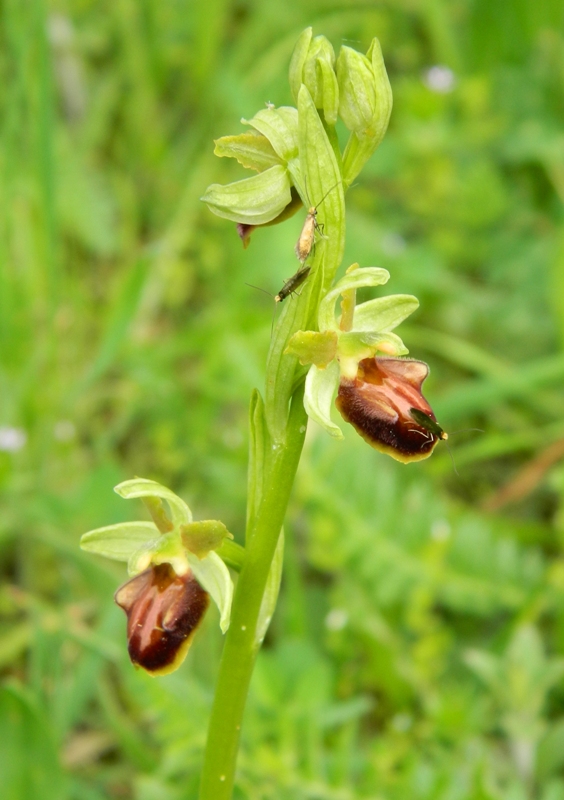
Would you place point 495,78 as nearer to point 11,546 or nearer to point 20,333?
point 20,333

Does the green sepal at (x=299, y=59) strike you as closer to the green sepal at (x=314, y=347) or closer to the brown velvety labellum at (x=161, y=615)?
the green sepal at (x=314, y=347)

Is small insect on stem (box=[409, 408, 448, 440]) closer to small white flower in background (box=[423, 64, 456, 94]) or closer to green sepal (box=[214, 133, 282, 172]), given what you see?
green sepal (box=[214, 133, 282, 172])

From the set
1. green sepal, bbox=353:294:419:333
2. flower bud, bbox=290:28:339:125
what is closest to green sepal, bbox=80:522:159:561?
green sepal, bbox=353:294:419:333

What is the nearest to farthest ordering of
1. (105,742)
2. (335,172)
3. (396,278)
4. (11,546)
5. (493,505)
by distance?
(335,172) → (105,742) → (11,546) → (493,505) → (396,278)

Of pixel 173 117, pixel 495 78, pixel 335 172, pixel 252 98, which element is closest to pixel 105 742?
pixel 335 172

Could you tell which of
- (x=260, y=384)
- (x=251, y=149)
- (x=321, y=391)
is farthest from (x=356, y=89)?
(x=260, y=384)

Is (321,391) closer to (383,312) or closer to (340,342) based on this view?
(340,342)
